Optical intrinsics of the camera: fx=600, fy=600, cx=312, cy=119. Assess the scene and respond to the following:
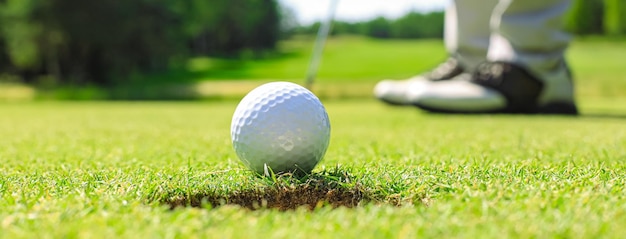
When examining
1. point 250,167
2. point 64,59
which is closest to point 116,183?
point 250,167

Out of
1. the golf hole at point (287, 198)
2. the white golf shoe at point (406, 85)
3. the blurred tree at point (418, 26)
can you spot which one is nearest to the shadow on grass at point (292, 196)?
the golf hole at point (287, 198)

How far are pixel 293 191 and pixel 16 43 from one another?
20.9 metres

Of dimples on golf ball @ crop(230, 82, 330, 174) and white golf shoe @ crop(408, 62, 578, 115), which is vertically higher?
dimples on golf ball @ crop(230, 82, 330, 174)

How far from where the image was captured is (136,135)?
4688 mm

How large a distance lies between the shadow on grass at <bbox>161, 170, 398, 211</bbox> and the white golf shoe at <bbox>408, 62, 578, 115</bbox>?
4.41 metres

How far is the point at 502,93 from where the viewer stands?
19.8 feet

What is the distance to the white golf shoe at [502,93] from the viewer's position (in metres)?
5.95

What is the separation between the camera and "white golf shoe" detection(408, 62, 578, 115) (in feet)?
19.5

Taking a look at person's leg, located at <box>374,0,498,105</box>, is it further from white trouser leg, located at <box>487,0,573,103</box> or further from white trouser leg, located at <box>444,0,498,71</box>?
white trouser leg, located at <box>487,0,573,103</box>

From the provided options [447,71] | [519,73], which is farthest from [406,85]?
[519,73]

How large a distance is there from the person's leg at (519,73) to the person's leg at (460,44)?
0.42 metres

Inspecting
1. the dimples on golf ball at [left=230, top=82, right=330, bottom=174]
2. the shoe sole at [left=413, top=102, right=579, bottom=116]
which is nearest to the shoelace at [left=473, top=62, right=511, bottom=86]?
the shoe sole at [left=413, top=102, right=579, bottom=116]

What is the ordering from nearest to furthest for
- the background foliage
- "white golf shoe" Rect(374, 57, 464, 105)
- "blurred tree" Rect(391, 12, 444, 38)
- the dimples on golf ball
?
the dimples on golf ball < "white golf shoe" Rect(374, 57, 464, 105) < the background foliage < "blurred tree" Rect(391, 12, 444, 38)

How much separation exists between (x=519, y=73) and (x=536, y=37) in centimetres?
38
